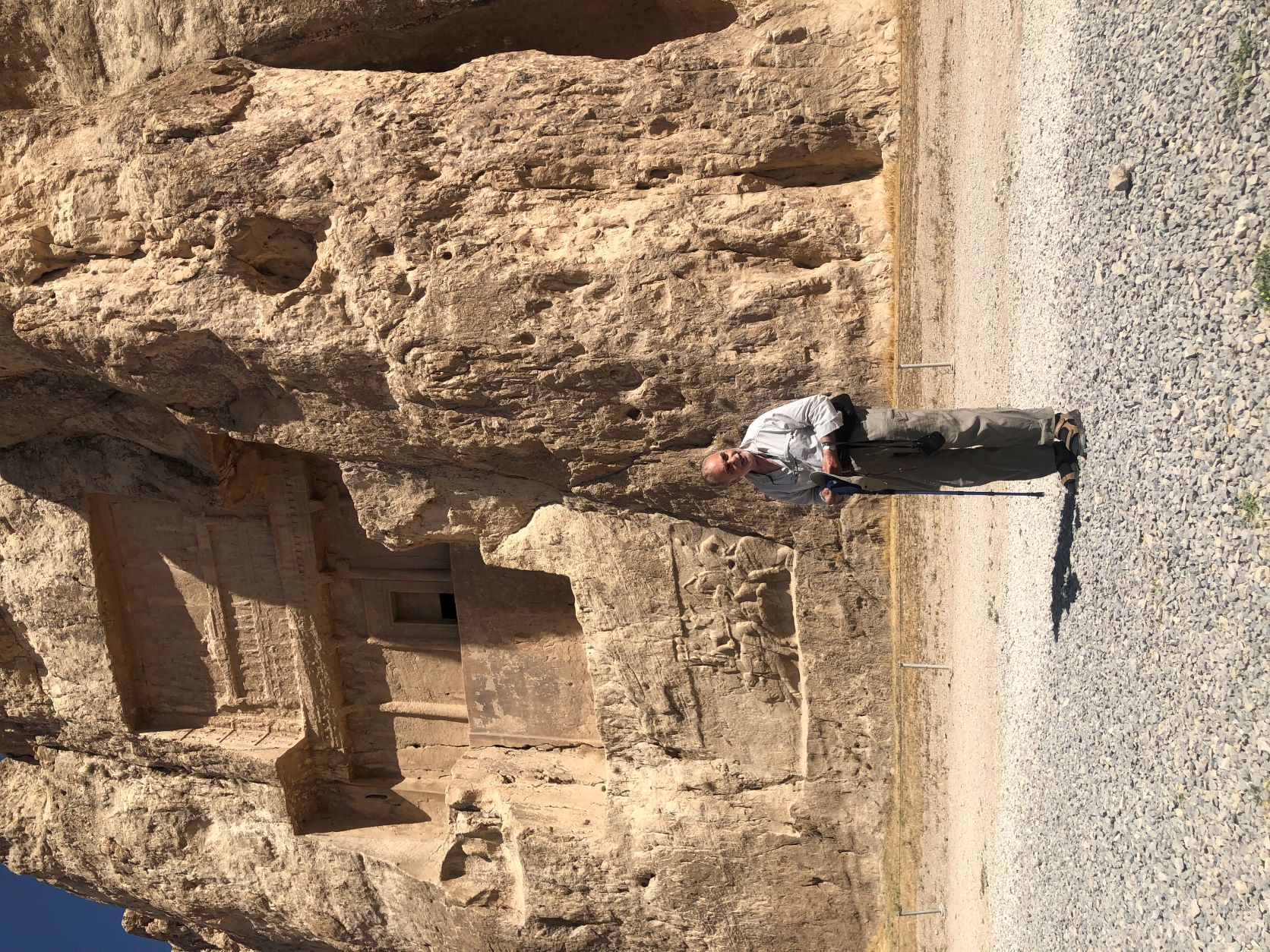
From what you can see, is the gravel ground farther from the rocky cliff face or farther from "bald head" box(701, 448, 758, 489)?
the rocky cliff face

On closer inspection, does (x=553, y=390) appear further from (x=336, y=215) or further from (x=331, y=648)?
(x=331, y=648)

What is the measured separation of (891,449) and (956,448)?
0.29 metres

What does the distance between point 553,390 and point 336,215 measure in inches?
72.0

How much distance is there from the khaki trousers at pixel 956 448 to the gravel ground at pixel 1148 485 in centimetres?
25

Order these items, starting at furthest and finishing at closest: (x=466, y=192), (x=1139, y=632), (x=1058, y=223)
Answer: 1. (x=466, y=192)
2. (x=1058, y=223)
3. (x=1139, y=632)

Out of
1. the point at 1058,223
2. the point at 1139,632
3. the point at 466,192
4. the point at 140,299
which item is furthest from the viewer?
the point at 140,299

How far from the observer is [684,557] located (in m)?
8.00

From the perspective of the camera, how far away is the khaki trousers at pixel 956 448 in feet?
16.2

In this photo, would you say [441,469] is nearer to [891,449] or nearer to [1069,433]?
[891,449]

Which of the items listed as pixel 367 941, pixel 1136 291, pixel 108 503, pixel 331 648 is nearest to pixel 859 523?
pixel 1136 291

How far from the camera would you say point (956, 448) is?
16.6 ft

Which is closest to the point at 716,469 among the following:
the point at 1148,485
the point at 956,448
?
the point at 956,448

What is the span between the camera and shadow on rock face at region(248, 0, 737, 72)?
8070 millimetres

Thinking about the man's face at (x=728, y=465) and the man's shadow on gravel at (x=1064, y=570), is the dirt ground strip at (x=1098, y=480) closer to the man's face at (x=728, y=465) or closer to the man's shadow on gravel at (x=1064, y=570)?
the man's shadow on gravel at (x=1064, y=570)
